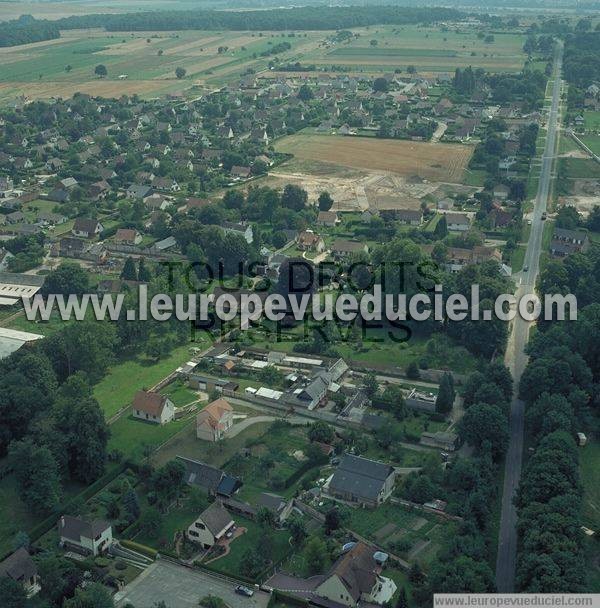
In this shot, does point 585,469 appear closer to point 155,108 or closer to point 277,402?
point 277,402

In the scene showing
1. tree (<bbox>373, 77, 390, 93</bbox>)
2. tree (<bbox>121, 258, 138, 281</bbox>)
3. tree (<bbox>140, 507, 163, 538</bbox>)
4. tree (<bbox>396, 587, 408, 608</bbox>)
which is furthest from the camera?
tree (<bbox>373, 77, 390, 93</bbox>)

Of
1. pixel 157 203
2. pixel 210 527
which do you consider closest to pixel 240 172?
pixel 157 203

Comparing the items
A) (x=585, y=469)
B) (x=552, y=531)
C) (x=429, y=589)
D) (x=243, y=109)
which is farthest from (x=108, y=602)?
(x=243, y=109)

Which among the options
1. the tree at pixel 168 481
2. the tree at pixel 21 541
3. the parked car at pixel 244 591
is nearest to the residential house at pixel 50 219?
the tree at pixel 168 481

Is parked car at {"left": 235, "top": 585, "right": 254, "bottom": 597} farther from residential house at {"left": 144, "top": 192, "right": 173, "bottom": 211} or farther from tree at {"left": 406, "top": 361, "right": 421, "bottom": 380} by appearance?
residential house at {"left": 144, "top": 192, "right": 173, "bottom": 211}

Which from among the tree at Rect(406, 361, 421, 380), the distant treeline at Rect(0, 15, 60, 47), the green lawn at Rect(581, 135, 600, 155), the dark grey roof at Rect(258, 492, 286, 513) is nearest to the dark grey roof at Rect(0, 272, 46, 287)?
the tree at Rect(406, 361, 421, 380)

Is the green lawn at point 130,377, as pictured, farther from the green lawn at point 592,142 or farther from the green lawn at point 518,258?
the green lawn at point 592,142

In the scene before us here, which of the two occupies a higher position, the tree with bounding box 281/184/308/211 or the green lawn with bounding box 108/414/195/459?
the tree with bounding box 281/184/308/211
